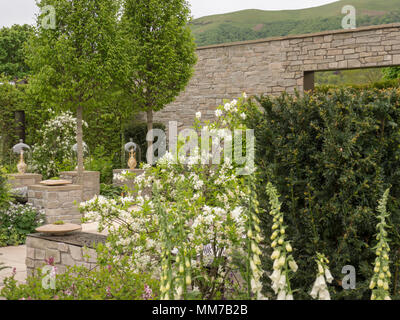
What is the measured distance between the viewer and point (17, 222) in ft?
21.4

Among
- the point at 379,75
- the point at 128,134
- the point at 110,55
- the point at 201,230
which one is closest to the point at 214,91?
the point at 128,134

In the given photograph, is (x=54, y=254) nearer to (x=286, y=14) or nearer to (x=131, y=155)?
(x=131, y=155)

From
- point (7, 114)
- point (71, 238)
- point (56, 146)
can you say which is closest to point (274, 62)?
point (56, 146)

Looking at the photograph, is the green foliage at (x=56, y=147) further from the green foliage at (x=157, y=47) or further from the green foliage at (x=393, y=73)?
the green foliage at (x=393, y=73)

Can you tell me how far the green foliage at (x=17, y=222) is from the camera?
620cm

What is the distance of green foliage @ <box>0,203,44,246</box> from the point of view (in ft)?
20.4

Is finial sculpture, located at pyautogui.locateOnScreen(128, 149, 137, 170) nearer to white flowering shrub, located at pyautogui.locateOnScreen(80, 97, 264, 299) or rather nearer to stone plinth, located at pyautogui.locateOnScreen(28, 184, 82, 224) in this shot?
stone plinth, located at pyautogui.locateOnScreen(28, 184, 82, 224)

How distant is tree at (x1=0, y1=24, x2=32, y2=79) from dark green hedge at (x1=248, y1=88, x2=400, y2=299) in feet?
72.0

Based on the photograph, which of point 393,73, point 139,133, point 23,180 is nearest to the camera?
point 23,180

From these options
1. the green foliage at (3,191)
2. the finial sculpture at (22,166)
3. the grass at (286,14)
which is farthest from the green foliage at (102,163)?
the grass at (286,14)

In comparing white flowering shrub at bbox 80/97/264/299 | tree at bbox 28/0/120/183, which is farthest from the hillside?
white flowering shrub at bbox 80/97/264/299

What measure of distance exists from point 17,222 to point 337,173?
18.5ft

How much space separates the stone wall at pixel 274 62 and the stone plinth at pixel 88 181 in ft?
12.2

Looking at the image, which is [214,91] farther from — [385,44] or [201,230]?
[201,230]
